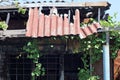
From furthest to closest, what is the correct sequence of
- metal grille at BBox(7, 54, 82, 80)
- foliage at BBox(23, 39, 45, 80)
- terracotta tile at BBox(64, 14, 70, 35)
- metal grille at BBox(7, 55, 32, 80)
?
metal grille at BBox(7, 55, 32, 80) < metal grille at BBox(7, 54, 82, 80) < foliage at BBox(23, 39, 45, 80) < terracotta tile at BBox(64, 14, 70, 35)

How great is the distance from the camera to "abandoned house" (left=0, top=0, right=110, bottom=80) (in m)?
10.1

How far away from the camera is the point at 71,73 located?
11.5 meters

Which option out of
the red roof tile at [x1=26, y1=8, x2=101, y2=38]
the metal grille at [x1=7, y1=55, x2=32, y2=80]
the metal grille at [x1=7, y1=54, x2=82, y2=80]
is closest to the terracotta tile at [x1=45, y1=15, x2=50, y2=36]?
the red roof tile at [x1=26, y1=8, x2=101, y2=38]

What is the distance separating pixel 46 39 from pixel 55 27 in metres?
0.95

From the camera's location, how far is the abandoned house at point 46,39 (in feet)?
33.1

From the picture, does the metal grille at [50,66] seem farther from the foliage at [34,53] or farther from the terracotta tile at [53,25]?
the terracotta tile at [53,25]

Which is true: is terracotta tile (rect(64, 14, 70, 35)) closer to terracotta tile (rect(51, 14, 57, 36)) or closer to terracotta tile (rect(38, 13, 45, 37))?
terracotta tile (rect(51, 14, 57, 36))

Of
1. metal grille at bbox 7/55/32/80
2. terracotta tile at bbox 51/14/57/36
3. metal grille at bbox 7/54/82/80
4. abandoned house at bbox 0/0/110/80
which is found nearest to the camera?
terracotta tile at bbox 51/14/57/36

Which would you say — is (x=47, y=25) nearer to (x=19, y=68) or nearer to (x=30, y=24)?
(x=30, y=24)

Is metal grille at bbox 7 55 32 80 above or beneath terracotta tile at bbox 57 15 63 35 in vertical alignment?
beneath

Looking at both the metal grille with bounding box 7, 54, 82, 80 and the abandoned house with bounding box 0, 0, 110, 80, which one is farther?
the metal grille with bounding box 7, 54, 82, 80

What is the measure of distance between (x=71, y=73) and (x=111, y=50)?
1.58 metres

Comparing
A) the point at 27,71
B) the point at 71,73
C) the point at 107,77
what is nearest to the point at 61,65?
the point at 71,73

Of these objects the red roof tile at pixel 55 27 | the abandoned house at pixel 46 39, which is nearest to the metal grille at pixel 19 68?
the abandoned house at pixel 46 39
